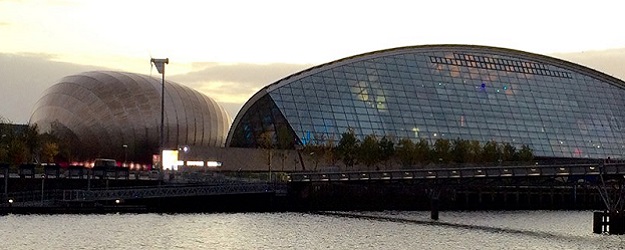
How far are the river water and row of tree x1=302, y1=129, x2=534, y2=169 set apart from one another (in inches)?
2317

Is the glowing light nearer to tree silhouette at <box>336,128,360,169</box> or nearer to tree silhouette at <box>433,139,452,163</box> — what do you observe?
tree silhouette at <box>336,128,360,169</box>

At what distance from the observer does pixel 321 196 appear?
129125 millimetres

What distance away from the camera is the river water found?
77.0 metres

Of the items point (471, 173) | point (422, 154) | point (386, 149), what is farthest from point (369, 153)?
point (471, 173)

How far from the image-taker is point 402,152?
591ft

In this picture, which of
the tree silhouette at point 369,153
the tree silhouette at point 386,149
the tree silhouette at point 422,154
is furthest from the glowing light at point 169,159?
the tree silhouette at point 422,154

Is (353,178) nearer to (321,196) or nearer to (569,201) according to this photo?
(321,196)

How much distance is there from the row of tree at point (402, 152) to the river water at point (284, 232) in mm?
58860

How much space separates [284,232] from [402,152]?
304ft

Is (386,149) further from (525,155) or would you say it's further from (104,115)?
(104,115)

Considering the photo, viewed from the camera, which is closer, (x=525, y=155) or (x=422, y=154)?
(x=422, y=154)

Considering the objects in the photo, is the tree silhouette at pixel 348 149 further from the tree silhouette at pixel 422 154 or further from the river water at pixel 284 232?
the river water at pixel 284 232

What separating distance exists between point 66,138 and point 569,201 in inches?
3204

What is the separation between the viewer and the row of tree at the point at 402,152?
17412 centimetres
